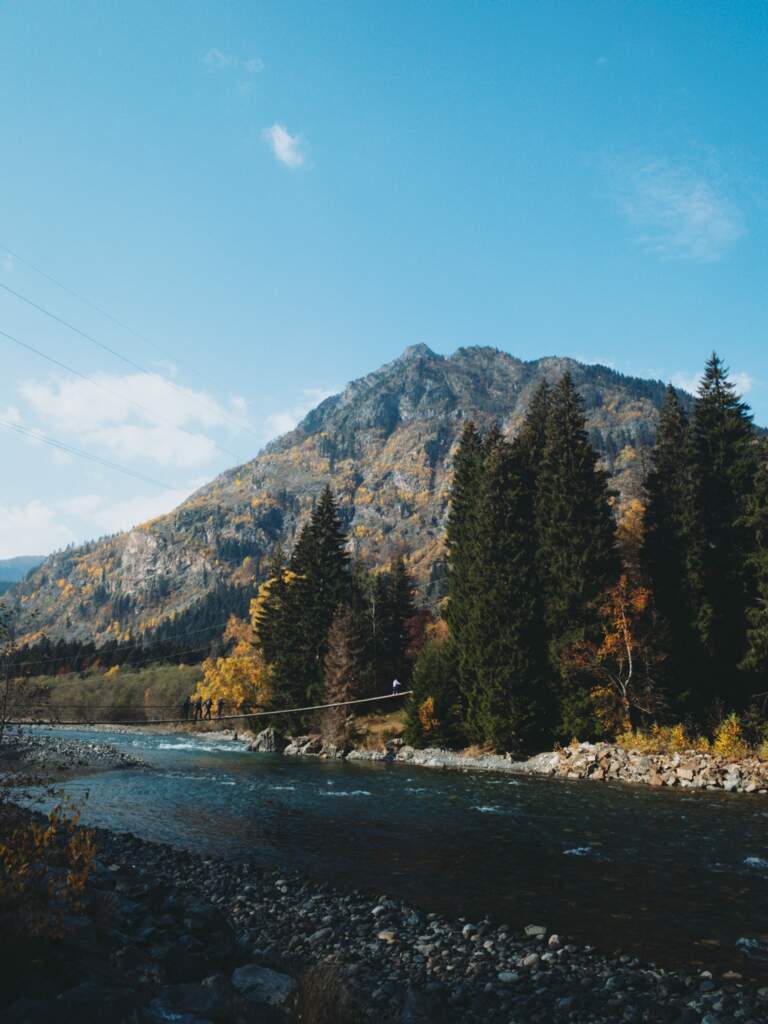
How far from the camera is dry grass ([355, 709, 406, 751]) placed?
43719mm

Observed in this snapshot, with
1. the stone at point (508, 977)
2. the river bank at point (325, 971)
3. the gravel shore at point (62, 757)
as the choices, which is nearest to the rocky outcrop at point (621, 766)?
the gravel shore at point (62, 757)

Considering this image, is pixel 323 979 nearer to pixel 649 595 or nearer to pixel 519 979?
pixel 519 979

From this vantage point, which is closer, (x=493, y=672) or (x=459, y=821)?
(x=459, y=821)

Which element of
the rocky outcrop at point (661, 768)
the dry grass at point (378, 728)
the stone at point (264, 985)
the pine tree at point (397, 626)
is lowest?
the dry grass at point (378, 728)

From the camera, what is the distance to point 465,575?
44688 mm

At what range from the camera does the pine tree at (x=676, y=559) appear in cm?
3356

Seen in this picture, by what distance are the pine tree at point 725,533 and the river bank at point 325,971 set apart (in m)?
28.6

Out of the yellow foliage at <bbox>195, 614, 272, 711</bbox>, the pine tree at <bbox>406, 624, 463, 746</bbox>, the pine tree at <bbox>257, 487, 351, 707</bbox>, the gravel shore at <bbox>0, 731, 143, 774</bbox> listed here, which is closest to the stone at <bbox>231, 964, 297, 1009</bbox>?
the gravel shore at <bbox>0, 731, 143, 774</bbox>

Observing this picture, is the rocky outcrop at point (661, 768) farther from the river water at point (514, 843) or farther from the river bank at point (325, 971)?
the river bank at point (325, 971)

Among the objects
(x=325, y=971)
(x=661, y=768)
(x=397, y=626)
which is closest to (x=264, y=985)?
(x=325, y=971)

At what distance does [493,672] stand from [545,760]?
5996mm

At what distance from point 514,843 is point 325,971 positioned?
11223mm

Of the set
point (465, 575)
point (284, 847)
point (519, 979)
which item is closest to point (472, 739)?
point (465, 575)

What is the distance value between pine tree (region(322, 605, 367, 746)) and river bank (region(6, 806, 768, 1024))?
34.2 metres
